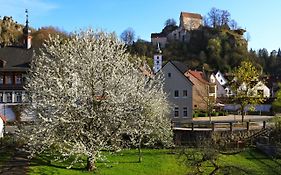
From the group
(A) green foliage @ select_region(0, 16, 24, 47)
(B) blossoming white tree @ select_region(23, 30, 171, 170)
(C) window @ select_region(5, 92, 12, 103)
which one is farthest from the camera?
(A) green foliage @ select_region(0, 16, 24, 47)

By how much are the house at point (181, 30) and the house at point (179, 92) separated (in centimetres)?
7762

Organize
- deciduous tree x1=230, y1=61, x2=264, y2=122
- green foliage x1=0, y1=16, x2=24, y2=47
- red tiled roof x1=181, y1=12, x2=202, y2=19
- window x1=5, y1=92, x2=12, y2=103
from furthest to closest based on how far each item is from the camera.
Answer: red tiled roof x1=181, y1=12, x2=202, y2=19, green foliage x1=0, y1=16, x2=24, y2=47, window x1=5, y1=92, x2=12, y2=103, deciduous tree x1=230, y1=61, x2=264, y2=122

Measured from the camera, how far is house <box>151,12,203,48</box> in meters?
138

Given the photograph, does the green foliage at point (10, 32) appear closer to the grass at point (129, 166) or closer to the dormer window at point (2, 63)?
the dormer window at point (2, 63)

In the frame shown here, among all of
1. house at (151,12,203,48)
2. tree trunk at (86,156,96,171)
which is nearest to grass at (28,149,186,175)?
tree trunk at (86,156,96,171)

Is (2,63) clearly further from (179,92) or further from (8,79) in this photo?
(179,92)

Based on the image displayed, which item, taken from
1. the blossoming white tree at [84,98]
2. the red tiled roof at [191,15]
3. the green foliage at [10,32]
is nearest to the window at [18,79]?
the blossoming white tree at [84,98]

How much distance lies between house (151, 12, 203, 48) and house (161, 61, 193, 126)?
255 ft

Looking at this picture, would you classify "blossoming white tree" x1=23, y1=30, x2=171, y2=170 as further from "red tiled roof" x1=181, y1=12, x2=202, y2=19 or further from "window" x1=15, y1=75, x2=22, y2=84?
"red tiled roof" x1=181, y1=12, x2=202, y2=19

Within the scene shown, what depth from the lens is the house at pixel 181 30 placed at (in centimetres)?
13762

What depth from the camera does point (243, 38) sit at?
126562mm

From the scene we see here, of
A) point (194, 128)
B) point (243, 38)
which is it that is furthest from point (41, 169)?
point (243, 38)

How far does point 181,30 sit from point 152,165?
114 metres

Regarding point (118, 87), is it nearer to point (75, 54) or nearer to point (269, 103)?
point (75, 54)
